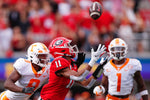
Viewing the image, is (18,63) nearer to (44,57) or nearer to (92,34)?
(44,57)

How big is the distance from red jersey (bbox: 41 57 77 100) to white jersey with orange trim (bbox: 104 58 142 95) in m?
0.86

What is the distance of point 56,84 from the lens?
20.0 feet

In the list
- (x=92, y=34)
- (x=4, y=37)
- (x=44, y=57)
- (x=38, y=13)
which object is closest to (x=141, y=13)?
(x=92, y=34)

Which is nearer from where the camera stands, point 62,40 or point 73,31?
point 62,40

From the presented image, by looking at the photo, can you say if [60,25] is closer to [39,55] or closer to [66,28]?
[66,28]

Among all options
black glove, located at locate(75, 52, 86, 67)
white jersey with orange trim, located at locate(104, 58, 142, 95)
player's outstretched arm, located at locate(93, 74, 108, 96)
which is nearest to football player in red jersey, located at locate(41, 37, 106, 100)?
black glove, located at locate(75, 52, 86, 67)

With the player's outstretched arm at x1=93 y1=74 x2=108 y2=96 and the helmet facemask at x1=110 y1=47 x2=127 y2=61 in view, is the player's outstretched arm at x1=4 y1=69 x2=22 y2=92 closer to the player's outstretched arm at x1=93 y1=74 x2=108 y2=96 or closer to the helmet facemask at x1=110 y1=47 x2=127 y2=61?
the player's outstretched arm at x1=93 y1=74 x2=108 y2=96

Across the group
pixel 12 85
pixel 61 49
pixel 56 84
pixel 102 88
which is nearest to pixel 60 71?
pixel 56 84

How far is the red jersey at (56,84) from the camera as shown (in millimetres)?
5988

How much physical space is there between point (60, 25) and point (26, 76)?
4.16m

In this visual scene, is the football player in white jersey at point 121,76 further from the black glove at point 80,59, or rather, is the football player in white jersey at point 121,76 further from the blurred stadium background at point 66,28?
the blurred stadium background at point 66,28

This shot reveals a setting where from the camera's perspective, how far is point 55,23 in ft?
34.4

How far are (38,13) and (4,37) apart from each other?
1.23m

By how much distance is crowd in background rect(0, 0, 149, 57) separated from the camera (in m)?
10.2
